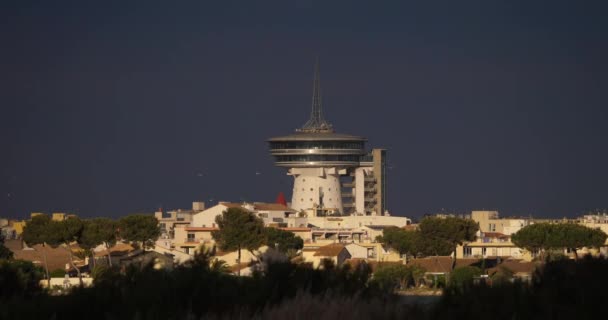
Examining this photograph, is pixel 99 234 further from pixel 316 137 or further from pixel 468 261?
pixel 316 137

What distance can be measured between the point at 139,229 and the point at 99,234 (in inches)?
174

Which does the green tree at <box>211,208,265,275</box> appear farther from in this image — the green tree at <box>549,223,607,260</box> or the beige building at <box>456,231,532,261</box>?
the beige building at <box>456,231,532,261</box>

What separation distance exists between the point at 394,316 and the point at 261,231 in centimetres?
6543

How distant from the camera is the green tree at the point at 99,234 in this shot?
89.6m

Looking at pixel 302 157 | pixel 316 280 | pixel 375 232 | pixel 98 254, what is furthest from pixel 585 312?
pixel 302 157

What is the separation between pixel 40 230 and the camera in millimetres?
92875

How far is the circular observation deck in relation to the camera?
17575cm

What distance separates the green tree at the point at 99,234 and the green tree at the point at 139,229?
1001 mm

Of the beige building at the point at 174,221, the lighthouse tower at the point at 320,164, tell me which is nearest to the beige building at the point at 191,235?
the beige building at the point at 174,221

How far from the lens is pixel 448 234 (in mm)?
98062

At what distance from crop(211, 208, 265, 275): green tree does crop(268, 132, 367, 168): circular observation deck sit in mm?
82532

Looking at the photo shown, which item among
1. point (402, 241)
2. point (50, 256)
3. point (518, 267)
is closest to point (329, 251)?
point (402, 241)

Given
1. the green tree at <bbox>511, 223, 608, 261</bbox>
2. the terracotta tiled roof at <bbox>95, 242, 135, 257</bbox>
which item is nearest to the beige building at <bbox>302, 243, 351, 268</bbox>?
the green tree at <bbox>511, 223, 608, 261</bbox>

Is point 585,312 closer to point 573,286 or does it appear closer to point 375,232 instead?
point 573,286
